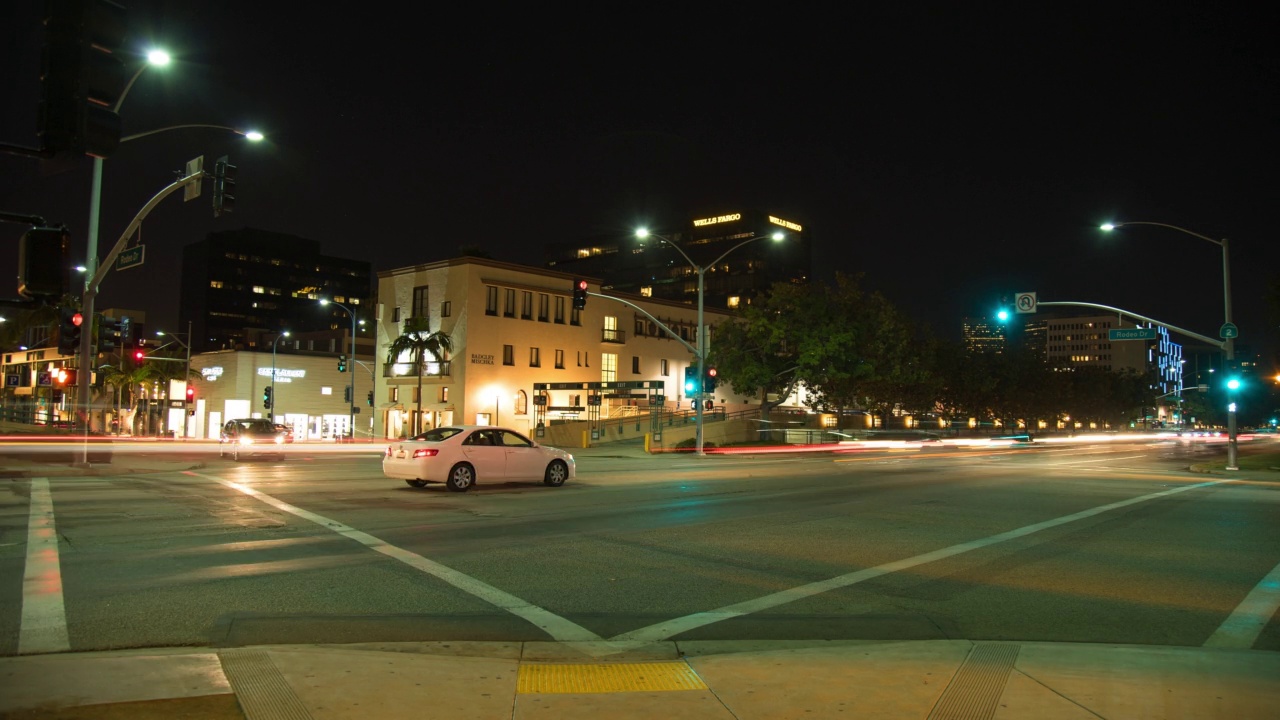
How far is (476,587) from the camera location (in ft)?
28.5

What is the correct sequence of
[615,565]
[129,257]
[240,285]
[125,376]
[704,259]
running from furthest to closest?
[240,285] → [704,259] → [125,376] → [129,257] → [615,565]

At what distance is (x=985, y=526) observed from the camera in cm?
1429

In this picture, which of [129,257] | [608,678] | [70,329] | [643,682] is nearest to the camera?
[643,682]

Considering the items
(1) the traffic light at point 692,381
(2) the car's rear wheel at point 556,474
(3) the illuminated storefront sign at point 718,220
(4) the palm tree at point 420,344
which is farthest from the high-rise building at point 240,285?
(2) the car's rear wheel at point 556,474

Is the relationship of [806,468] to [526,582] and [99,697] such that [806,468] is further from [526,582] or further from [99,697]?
[99,697]

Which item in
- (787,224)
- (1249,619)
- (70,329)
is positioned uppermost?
(787,224)

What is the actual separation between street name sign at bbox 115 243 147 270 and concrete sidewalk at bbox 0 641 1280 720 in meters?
19.5

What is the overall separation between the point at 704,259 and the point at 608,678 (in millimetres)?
147125

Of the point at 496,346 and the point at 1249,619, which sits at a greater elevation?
the point at 496,346

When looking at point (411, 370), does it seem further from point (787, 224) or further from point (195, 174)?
point (787, 224)

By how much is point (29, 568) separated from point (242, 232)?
199590mm

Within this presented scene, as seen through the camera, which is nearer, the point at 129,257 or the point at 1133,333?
the point at 129,257

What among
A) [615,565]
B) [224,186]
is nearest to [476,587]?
[615,565]

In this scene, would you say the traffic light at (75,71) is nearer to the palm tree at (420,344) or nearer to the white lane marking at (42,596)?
the white lane marking at (42,596)
